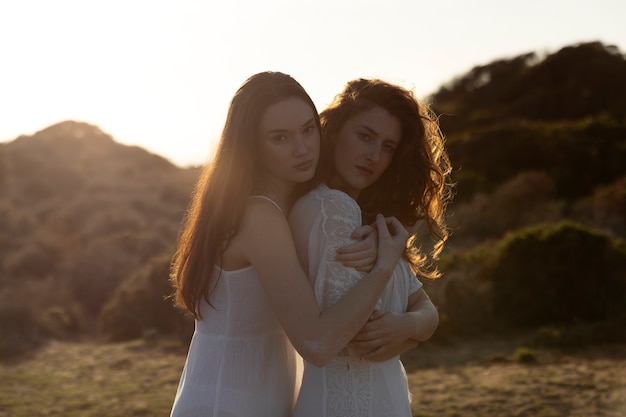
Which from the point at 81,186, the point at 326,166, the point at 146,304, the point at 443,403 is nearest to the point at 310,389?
the point at 326,166

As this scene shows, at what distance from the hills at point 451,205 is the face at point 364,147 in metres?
2.00

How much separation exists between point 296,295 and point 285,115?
0.56 m

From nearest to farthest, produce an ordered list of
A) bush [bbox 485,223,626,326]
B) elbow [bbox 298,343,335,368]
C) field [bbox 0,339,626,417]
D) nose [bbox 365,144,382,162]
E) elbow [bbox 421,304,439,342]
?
elbow [bbox 298,343,335,368] → elbow [bbox 421,304,439,342] → nose [bbox 365,144,382,162] → field [bbox 0,339,626,417] → bush [bbox 485,223,626,326]

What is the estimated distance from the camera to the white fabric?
7.34 ft

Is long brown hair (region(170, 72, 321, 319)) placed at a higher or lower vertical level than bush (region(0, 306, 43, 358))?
higher

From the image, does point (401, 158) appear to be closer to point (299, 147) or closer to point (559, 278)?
point (299, 147)

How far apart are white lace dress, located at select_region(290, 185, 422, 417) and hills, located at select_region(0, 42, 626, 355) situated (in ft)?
8.40

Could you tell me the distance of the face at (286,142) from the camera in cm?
227

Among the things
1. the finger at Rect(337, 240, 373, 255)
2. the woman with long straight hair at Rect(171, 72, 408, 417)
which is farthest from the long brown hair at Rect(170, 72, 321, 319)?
the finger at Rect(337, 240, 373, 255)

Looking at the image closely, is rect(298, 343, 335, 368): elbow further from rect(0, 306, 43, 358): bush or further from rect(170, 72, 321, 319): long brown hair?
rect(0, 306, 43, 358): bush

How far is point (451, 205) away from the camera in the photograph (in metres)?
16.4

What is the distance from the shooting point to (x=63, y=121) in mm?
32625

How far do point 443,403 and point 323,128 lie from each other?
3.91 m

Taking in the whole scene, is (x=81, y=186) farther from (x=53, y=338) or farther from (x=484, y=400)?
(x=484, y=400)
